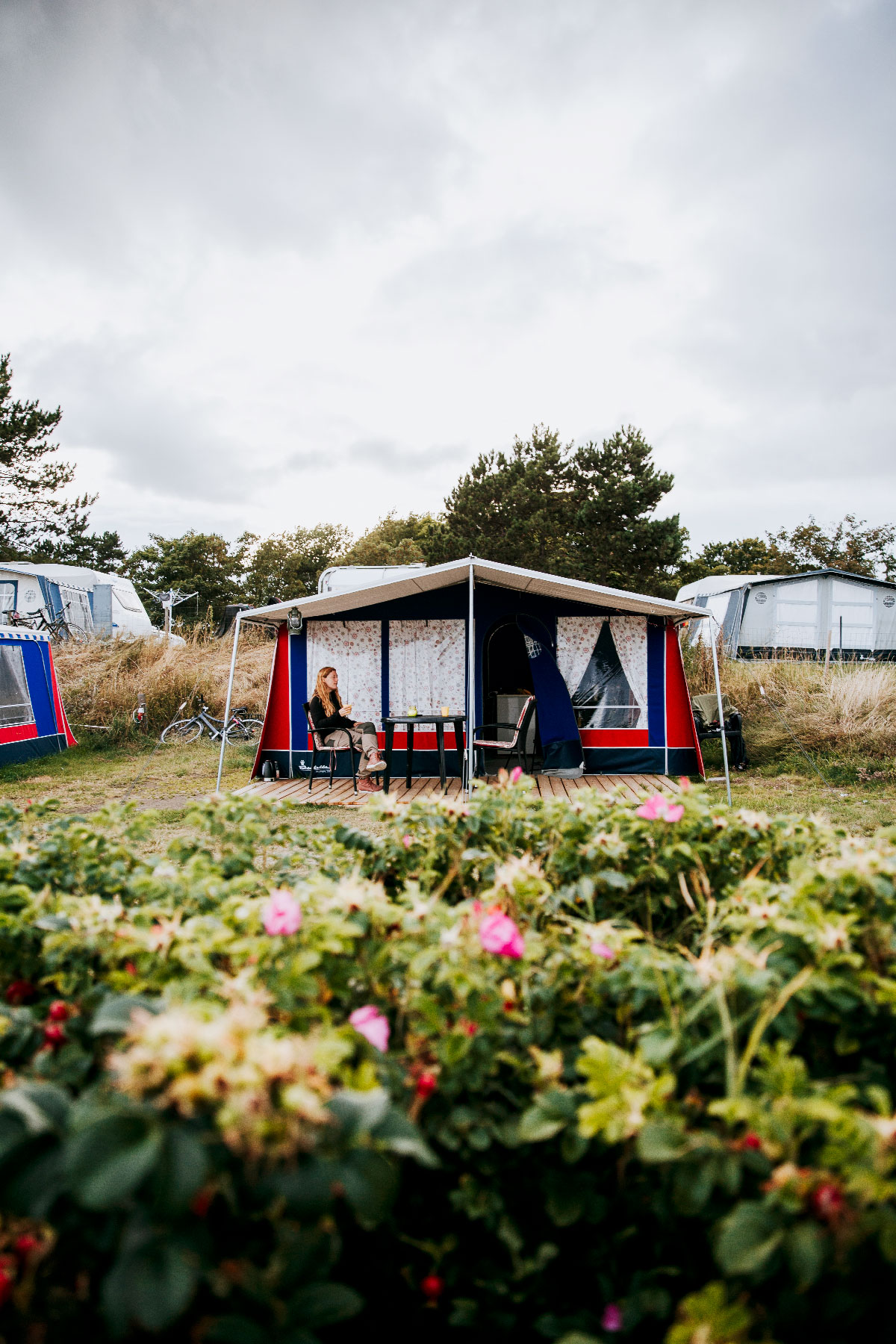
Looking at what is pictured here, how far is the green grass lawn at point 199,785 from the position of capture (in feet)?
19.1

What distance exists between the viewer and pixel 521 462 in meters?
21.3

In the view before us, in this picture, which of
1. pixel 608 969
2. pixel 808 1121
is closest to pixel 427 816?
pixel 608 969

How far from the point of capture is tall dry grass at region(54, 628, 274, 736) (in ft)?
35.7

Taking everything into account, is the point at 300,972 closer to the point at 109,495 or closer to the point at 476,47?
the point at 476,47

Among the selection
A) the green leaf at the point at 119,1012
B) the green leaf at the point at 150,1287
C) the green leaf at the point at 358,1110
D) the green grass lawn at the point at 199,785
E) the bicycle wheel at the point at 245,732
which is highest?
the green leaf at the point at 119,1012

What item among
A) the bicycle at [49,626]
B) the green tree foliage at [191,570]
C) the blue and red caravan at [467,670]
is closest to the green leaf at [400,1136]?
the blue and red caravan at [467,670]

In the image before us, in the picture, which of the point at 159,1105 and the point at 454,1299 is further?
the point at 454,1299

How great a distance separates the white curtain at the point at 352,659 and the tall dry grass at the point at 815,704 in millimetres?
4684

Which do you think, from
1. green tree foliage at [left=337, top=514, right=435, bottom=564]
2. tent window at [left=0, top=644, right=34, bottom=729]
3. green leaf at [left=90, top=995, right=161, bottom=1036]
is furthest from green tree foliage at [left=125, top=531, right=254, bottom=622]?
green leaf at [left=90, top=995, right=161, bottom=1036]

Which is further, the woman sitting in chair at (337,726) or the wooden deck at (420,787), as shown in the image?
the woman sitting in chair at (337,726)

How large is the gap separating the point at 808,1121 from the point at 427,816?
3.50ft

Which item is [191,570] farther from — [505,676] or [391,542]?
[505,676]

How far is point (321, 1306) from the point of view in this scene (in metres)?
0.59

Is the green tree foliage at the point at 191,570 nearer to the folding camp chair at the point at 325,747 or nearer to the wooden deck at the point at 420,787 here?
the wooden deck at the point at 420,787
